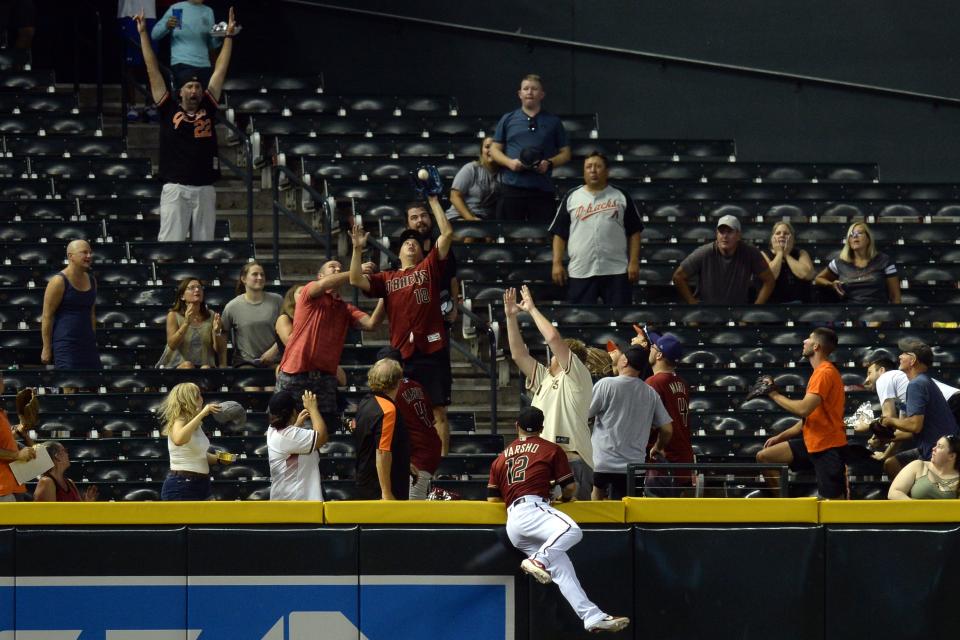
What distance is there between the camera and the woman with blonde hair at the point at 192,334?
13.0 metres

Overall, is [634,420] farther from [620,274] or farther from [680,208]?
[680,208]

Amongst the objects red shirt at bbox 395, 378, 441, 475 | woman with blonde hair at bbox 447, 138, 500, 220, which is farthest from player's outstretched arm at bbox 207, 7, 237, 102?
red shirt at bbox 395, 378, 441, 475

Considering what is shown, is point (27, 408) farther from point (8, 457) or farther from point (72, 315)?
point (72, 315)

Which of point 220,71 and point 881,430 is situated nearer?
point 881,430

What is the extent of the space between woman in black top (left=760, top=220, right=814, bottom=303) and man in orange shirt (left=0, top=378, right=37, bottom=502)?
23.0 ft

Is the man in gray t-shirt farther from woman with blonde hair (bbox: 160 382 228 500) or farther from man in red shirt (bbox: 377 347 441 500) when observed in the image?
woman with blonde hair (bbox: 160 382 228 500)

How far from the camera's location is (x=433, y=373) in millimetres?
12172

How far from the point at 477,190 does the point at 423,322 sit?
3.99m

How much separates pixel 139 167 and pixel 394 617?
306 inches

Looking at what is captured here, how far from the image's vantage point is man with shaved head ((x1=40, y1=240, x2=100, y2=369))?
1284 centimetres

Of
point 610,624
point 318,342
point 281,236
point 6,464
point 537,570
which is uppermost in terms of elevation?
point 281,236

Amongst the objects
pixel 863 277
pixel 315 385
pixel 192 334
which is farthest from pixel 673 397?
pixel 863 277

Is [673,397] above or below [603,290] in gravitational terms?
below

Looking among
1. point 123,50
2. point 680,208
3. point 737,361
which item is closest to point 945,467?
point 737,361
